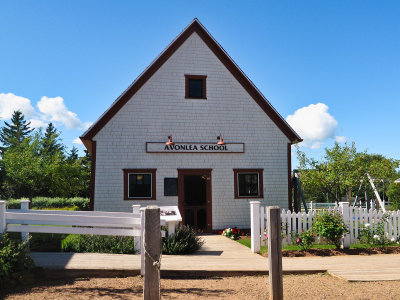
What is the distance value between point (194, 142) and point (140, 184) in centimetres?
290

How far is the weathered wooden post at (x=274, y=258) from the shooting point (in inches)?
215

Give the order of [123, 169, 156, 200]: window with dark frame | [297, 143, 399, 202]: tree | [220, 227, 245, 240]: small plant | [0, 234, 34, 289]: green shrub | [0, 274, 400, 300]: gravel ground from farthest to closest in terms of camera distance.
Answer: [297, 143, 399, 202]: tree → [123, 169, 156, 200]: window with dark frame → [220, 227, 245, 240]: small plant → [0, 234, 34, 289]: green shrub → [0, 274, 400, 300]: gravel ground

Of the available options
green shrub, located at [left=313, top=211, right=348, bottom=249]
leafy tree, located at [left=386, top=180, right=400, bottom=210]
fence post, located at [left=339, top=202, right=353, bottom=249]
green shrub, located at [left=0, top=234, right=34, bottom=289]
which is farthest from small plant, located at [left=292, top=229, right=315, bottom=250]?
leafy tree, located at [left=386, top=180, right=400, bottom=210]

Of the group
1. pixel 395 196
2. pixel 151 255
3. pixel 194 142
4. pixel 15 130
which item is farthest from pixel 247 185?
pixel 15 130

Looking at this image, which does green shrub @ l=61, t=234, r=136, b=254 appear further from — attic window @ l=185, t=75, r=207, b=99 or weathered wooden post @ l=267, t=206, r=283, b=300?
attic window @ l=185, t=75, r=207, b=99

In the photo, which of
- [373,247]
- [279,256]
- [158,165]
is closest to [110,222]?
[279,256]

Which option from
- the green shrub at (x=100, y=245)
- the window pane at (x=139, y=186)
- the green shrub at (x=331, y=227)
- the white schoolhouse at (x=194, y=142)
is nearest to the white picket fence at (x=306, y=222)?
the green shrub at (x=331, y=227)

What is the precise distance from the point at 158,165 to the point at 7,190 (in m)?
30.5

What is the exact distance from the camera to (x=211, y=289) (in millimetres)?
6637

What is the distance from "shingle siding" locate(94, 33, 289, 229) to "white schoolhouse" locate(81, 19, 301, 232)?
0.04 meters

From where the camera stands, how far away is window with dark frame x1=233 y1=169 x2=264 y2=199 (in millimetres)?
15281

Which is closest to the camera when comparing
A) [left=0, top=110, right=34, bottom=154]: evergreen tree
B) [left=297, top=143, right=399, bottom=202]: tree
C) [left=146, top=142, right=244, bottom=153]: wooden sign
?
[left=146, top=142, right=244, bottom=153]: wooden sign

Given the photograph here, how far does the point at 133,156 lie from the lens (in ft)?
48.1

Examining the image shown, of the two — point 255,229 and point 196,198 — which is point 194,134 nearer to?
point 196,198
